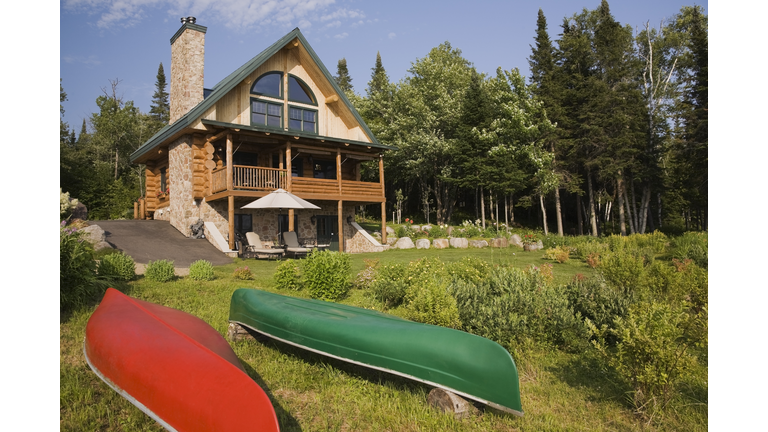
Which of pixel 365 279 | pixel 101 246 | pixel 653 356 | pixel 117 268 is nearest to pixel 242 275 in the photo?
pixel 117 268

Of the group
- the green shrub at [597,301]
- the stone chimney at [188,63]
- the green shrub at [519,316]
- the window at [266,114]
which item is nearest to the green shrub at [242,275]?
the green shrub at [519,316]

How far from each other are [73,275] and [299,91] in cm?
1481

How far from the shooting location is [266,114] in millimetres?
18391

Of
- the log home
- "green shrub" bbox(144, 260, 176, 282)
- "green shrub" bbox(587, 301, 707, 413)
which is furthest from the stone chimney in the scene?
"green shrub" bbox(587, 301, 707, 413)

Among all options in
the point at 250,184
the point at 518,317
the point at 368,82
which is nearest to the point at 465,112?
the point at 368,82

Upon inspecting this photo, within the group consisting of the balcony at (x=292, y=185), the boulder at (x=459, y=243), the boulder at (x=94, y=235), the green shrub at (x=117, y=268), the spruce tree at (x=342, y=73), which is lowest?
the boulder at (x=459, y=243)

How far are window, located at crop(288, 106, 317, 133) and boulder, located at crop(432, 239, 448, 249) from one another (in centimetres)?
761

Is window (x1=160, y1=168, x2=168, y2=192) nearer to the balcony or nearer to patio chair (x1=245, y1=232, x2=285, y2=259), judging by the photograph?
the balcony

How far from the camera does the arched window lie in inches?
714

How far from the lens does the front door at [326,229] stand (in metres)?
20.7

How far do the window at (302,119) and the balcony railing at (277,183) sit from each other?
2.44 metres

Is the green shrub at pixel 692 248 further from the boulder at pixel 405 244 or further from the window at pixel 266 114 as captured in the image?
the window at pixel 266 114

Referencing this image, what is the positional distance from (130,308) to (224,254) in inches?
447
